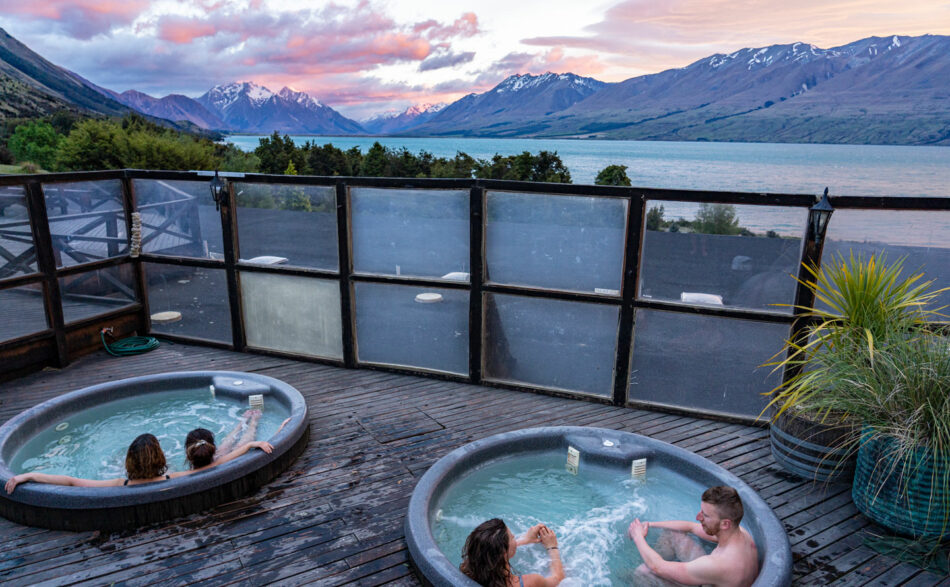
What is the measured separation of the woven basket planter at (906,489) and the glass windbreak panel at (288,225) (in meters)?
4.47

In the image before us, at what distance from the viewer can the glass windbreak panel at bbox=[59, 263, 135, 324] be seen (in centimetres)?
566

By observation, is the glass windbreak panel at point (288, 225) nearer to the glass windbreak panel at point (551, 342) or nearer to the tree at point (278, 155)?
the glass windbreak panel at point (551, 342)

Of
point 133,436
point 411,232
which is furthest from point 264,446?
point 411,232

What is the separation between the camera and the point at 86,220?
5.74 metres

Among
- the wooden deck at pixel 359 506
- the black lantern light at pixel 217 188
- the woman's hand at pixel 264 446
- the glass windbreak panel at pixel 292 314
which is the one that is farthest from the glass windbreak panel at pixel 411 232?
the woman's hand at pixel 264 446

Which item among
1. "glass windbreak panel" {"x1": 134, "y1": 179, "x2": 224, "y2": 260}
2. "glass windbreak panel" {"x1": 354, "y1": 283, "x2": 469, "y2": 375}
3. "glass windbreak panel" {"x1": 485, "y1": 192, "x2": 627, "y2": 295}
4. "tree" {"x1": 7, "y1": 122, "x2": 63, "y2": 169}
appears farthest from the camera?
"tree" {"x1": 7, "y1": 122, "x2": 63, "y2": 169}

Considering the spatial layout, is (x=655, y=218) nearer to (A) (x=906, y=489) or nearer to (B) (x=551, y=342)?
(B) (x=551, y=342)

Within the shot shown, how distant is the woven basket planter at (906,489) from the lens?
291 centimetres

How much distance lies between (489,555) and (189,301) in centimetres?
506

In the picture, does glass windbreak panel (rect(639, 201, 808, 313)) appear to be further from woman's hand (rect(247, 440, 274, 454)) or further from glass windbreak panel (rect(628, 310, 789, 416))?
woman's hand (rect(247, 440, 274, 454))

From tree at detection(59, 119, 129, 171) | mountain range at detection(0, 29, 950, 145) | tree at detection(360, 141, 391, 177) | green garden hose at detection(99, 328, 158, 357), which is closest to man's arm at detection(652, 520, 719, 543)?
green garden hose at detection(99, 328, 158, 357)

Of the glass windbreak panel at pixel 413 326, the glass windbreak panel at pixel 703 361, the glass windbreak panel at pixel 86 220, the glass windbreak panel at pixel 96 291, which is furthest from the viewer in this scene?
the glass windbreak panel at pixel 96 291

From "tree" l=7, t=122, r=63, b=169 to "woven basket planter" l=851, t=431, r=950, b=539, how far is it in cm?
4392

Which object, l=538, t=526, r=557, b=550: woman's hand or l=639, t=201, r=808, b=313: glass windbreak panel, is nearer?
l=538, t=526, r=557, b=550: woman's hand
